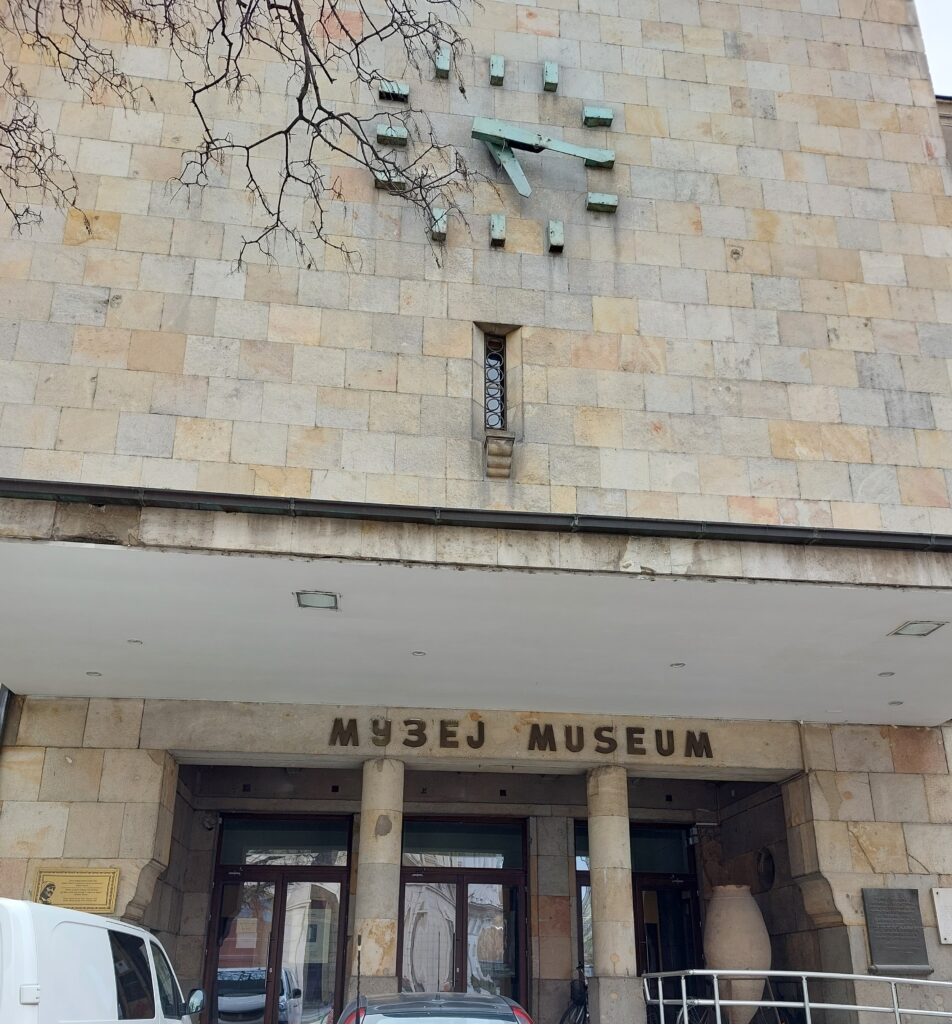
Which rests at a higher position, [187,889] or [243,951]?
[187,889]

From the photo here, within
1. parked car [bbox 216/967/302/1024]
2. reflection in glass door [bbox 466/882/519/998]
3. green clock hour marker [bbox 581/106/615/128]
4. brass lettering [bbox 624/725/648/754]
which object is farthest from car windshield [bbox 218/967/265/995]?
green clock hour marker [bbox 581/106/615/128]

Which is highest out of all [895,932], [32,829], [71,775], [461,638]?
[461,638]

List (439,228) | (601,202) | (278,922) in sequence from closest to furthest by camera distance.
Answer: (439,228) < (601,202) < (278,922)

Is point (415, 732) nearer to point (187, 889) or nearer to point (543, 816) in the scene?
point (543, 816)

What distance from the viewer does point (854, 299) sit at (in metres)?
10.7

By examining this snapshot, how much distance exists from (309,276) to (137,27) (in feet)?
11.5

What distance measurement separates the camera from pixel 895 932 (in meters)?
11.8

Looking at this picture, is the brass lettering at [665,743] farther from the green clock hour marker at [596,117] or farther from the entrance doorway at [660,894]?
the green clock hour marker at [596,117]

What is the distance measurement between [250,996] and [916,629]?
385 inches

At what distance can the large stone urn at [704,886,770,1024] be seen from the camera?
12828 millimetres

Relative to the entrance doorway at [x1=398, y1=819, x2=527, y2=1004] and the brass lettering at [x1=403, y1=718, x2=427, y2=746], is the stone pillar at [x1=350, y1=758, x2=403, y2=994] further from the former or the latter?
the entrance doorway at [x1=398, y1=819, x2=527, y2=1004]

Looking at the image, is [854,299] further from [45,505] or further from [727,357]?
[45,505]

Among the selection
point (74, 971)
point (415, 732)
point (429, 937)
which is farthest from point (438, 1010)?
point (429, 937)

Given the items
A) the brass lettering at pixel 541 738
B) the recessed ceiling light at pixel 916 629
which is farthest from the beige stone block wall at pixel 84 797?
the recessed ceiling light at pixel 916 629
